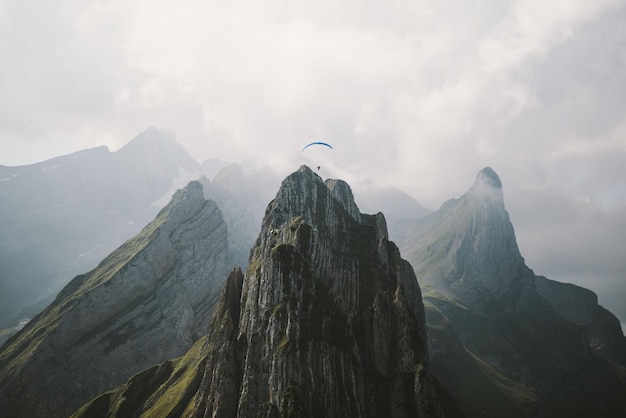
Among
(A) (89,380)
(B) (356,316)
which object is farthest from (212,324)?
(A) (89,380)

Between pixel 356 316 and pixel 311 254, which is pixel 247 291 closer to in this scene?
pixel 311 254

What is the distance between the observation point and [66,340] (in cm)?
18438

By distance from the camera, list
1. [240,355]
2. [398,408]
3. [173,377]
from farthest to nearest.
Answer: [173,377] → [240,355] → [398,408]

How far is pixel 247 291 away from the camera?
104 m

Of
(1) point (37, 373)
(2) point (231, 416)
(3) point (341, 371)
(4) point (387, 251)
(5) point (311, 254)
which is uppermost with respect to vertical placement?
(4) point (387, 251)

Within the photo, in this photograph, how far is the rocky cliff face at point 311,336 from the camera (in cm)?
8375

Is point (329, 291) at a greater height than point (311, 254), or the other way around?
point (311, 254)

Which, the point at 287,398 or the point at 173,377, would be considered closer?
the point at 287,398

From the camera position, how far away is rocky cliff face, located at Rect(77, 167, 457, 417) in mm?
83750

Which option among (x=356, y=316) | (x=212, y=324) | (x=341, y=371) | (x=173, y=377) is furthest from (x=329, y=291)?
(x=173, y=377)

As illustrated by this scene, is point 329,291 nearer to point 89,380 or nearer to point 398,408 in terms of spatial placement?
point 398,408

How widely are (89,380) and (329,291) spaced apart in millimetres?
132858

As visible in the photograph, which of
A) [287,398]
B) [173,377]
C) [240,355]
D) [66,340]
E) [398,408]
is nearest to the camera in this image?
[287,398]

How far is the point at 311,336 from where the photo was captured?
88.1m
